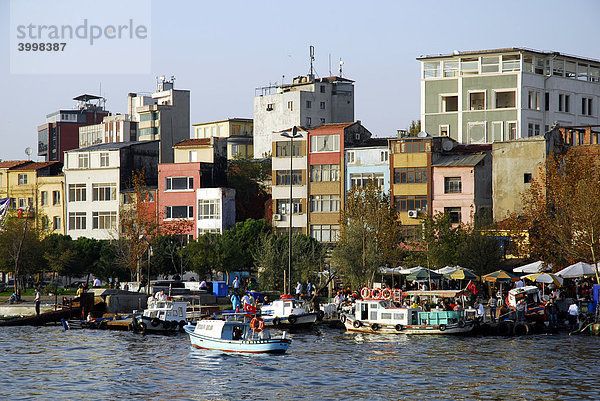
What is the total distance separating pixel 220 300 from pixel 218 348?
70.8 ft

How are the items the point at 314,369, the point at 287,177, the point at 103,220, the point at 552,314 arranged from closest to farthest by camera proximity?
the point at 314,369, the point at 552,314, the point at 287,177, the point at 103,220

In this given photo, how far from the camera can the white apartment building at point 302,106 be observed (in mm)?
116562

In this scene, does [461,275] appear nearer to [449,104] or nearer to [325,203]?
[325,203]

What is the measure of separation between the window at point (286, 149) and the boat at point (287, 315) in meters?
33.7

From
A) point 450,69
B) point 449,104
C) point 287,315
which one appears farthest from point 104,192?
point 287,315

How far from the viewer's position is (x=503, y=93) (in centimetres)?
9131

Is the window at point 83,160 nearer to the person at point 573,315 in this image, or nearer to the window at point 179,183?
the window at point 179,183

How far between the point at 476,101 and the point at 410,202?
16.4 metres

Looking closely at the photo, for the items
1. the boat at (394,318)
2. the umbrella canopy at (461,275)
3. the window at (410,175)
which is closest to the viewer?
the boat at (394,318)

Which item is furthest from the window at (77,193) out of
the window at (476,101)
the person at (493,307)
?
the person at (493,307)

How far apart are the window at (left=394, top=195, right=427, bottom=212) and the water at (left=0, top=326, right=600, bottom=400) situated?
29438 mm

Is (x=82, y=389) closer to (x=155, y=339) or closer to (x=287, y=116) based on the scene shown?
(x=155, y=339)

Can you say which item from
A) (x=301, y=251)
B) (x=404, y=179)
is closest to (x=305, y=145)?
(x=404, y=179)

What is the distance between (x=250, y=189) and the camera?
99375 mm
